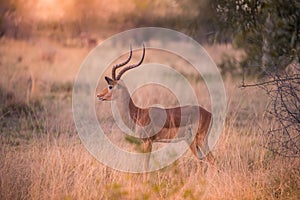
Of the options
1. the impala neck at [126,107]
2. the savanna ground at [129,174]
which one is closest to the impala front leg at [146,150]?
the savanna ground at [129,174]

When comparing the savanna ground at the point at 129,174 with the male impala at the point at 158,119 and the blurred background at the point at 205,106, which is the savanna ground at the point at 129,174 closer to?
the blurred background at the point at 205,106

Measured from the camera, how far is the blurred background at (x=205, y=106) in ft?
18.3

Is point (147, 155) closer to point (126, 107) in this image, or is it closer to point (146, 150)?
point (146, 150)

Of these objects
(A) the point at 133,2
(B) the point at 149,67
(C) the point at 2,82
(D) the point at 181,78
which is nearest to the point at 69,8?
(A) the point at 133,2

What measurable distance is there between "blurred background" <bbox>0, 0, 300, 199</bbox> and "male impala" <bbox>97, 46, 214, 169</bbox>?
9.7 inches

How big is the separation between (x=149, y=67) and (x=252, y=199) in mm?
10223

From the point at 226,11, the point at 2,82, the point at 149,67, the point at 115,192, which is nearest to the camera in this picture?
the point at 115,192

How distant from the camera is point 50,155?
20.6 ft

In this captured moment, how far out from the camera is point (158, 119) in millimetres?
7176

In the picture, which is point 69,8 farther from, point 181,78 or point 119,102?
point 119,102

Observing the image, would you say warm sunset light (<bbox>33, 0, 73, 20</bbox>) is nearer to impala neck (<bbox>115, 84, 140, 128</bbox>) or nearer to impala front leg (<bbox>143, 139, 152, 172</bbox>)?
impala neck (<bbox>115, 84, 140, 128</bbox>)

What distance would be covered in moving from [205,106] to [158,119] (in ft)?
10.7

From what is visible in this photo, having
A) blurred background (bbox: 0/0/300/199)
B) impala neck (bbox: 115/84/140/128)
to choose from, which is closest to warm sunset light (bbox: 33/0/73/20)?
blurred background (bbox: 0/0/300/199)

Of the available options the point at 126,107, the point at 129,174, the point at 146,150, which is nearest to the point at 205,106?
the point at 126,107
